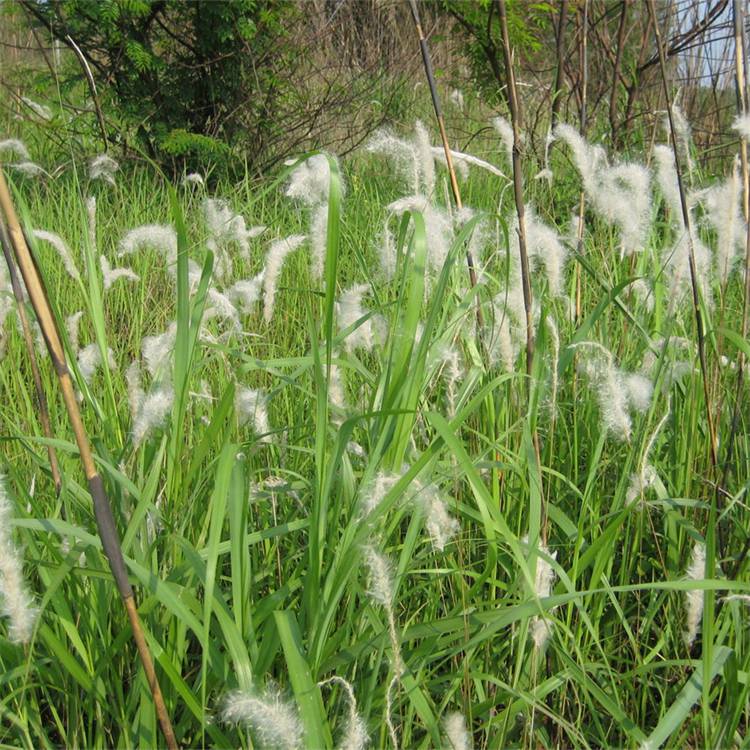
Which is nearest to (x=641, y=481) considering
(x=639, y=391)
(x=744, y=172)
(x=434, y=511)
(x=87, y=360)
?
(x=639, y=391)

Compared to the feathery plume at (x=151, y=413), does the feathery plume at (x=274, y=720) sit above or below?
below

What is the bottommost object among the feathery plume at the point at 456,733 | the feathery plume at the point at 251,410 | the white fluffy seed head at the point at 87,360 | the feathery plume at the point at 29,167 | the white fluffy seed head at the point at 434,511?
the feathery plume at the point at 456,733

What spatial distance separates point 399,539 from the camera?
1.16m

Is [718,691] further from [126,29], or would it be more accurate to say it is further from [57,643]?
[126,29]

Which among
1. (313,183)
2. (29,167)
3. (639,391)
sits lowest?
(639,391)

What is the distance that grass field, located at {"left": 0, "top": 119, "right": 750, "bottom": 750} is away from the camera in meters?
0.89

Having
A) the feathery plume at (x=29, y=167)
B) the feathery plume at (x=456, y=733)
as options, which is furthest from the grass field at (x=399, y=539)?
the feathery plume at (x=29, y=167)

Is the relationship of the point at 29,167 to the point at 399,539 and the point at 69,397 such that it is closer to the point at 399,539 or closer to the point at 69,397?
the point at 399,539

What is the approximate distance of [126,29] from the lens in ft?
11.8

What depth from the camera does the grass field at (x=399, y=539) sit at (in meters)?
0.89

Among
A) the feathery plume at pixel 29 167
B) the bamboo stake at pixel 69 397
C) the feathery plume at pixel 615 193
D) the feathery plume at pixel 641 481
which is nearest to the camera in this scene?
the bamboo stake at pixel 69 397

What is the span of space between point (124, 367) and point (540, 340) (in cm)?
102

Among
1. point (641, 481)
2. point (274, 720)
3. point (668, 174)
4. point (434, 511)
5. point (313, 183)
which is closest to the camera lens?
point (274, 720)

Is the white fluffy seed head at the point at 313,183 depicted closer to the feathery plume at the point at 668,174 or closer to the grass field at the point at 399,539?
the grass field at the point at 399,539
